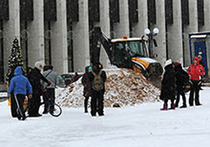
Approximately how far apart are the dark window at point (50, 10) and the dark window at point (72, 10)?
179 cm

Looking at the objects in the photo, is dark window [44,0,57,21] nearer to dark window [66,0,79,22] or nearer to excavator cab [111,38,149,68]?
dark window [66,0,79,22]

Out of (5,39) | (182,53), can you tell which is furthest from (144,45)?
(182,53)

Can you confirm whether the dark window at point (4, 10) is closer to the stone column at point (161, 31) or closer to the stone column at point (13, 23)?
the stone column at point (13, 23)

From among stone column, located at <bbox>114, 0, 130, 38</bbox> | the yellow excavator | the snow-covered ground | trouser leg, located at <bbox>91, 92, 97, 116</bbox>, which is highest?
stone column, located at <bbox>114, 0, 130, 38</bbox>

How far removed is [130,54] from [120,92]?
5.46 metres

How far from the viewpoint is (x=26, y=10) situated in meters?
42.0

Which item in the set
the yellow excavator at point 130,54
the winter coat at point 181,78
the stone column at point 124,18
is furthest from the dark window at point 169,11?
the winter coat at point 181,78

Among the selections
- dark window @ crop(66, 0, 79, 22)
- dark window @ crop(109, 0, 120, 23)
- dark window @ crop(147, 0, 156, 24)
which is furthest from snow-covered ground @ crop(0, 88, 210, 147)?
dark window @ crop(147, 0, 156, 24)

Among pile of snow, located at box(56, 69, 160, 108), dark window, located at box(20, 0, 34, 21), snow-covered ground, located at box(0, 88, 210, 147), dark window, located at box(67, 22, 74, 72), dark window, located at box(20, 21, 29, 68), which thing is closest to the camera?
snow-covered ground, located at box(0, 88, 210, 147)

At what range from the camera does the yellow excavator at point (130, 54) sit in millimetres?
21219

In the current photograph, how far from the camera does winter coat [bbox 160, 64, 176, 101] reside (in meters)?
13.5

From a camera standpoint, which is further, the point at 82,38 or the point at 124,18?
the point at 124,18

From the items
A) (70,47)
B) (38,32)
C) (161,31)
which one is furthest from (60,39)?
(161,31)

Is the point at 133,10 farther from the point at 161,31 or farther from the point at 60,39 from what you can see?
the point at 60,39
